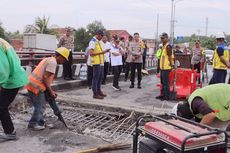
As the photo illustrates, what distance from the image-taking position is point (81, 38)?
156ft

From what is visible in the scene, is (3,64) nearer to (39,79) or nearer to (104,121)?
(39,79)

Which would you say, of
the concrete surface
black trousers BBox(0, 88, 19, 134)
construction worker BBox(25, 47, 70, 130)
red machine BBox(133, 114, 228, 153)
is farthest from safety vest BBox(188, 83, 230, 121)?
black trousers BBox(0, 88, 19, 134)

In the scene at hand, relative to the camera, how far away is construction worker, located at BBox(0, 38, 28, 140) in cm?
530

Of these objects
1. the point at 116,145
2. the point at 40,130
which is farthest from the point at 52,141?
the point at 116,145

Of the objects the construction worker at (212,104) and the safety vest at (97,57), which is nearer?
the construction worker at (212,104)

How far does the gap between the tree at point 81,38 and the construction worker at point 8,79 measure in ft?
134

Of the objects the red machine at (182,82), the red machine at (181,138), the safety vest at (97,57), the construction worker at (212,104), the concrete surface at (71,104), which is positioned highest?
the safety vest at (97,57)

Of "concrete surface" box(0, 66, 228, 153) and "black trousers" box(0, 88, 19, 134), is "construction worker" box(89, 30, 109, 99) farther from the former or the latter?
"black trousers" box(0, 88, 19, 134)

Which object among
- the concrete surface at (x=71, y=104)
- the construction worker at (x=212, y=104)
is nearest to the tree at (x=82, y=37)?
the concrete surface at (x=71, y=104)

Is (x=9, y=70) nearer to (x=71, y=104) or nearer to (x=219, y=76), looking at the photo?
(x=71, y=104)

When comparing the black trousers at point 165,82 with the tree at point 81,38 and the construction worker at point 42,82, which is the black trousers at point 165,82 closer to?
the construction worker at point 42,82

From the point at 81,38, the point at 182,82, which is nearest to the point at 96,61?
the point at 182,82

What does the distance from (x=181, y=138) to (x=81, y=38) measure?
44.8 metres

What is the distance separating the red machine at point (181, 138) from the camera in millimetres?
3250
